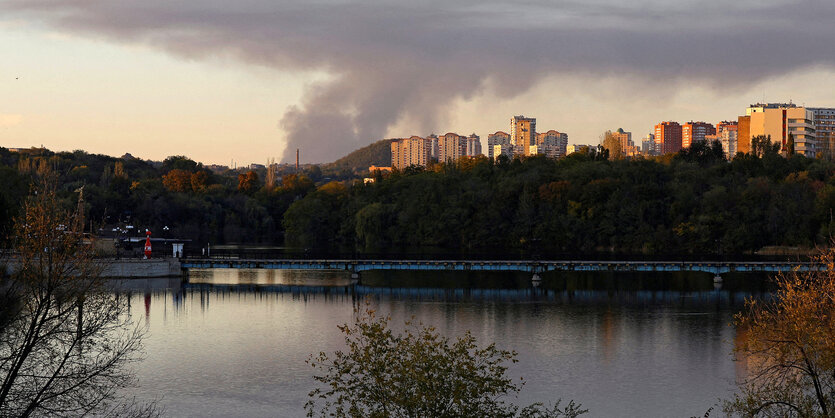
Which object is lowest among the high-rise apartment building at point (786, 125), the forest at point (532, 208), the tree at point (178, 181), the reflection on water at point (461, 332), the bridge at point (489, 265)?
the reflection on water at point (461, 332)

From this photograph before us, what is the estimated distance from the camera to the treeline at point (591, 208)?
8894 cm

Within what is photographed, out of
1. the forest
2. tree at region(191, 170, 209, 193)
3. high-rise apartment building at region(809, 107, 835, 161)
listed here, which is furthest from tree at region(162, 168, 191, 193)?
high-rise apartment building at region(809, 107, 835, 161)

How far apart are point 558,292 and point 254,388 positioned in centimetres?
2947

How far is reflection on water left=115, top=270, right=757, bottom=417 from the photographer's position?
29.8 m

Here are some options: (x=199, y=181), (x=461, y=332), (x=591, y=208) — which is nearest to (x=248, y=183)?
(x=199, y=181)

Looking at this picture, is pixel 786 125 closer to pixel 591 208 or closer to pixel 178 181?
pixel 591 208

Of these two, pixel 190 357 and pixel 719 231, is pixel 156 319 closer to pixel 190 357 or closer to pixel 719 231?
pixel 190 357

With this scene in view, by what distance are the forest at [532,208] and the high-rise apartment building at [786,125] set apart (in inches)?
895

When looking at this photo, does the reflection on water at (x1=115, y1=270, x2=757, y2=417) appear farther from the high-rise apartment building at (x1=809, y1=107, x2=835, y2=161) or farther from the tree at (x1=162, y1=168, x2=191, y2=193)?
the high-rise apartment building at (x1=809, y1=107, x2=835, y2=161)

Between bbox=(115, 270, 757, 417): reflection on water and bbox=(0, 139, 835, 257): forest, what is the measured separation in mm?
27019

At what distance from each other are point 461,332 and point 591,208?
6126 centimetres

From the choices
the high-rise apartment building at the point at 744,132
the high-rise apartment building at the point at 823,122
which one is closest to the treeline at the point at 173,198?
the high-rise apartment building at the point at 744,132

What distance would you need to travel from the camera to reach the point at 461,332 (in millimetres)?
40531

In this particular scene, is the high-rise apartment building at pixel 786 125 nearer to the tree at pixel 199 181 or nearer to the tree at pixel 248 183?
the tree at pixel 248 183
